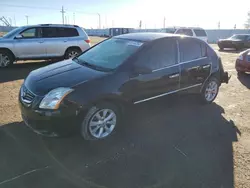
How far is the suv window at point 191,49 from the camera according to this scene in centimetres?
466

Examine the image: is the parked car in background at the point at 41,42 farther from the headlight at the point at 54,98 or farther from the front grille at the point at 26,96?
the headlight at the point at 54,98

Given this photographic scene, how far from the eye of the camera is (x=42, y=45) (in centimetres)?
966

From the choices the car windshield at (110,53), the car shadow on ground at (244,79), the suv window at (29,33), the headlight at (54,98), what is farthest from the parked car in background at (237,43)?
the headlight at (54,98)

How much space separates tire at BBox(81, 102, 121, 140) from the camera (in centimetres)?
342

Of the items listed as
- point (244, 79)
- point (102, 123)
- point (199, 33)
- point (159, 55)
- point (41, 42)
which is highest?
point (199, 33)

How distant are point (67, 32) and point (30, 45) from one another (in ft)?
5.69

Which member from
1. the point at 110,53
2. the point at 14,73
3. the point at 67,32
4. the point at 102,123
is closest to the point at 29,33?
the point at 67,32

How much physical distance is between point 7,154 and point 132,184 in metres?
1.79

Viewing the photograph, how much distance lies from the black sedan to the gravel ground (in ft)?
0.97

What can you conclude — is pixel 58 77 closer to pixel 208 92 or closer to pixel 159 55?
pixel 159 55

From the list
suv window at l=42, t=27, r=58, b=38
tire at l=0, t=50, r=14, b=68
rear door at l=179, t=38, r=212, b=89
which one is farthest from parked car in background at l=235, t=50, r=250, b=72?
tire at l=0, t=50, r=14, b=68

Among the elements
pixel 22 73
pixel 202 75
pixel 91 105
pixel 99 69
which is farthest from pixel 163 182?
pixel 22 73

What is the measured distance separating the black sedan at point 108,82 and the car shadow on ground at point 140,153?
297 mm

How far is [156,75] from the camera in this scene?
4.08 meters
